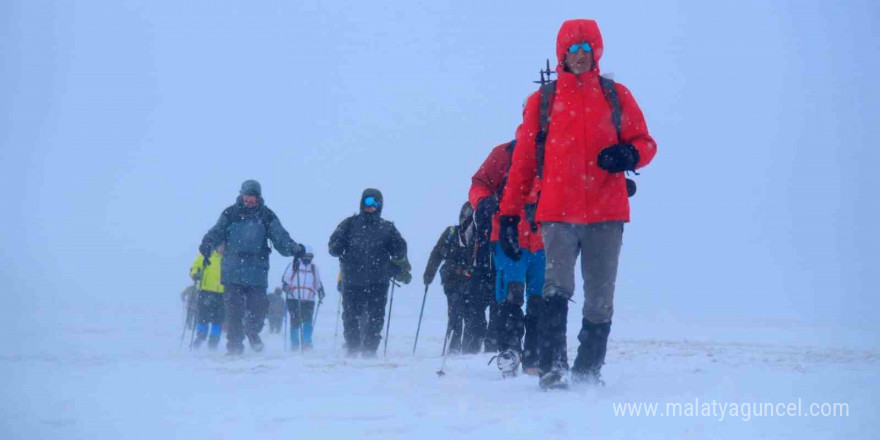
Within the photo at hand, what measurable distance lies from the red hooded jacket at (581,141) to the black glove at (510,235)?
0.41 m

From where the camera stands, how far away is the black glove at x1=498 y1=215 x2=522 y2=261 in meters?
5.32

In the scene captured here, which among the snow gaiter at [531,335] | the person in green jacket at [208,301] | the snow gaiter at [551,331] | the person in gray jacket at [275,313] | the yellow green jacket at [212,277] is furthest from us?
the person in gray jacket at [275,313]

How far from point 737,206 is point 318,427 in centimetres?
17943

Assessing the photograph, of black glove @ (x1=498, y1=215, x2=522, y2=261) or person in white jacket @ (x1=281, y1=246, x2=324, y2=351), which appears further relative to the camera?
person in white jacket @ (x1=281, y1=246, x2=324, y2=351)

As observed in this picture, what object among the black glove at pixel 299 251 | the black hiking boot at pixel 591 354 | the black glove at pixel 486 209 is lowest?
the black hiking boot at pixel 591 354

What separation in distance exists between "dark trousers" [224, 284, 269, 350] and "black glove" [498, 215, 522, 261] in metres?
5.19

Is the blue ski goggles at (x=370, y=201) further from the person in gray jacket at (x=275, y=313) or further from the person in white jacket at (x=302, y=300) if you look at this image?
the person in gray jacket at (x=275, y=313)

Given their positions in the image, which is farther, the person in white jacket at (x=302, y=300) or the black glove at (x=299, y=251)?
the person in white jacket at (x=302, y=300)

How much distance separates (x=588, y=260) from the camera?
16.4ft

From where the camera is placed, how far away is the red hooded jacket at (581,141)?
15.9 ft

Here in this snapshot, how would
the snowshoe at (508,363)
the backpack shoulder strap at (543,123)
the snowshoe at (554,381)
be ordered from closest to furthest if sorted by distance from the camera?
the snowshoe at (554,381) → the backpack shoulder strap at (543,123) → the snowshoe at (508,363)

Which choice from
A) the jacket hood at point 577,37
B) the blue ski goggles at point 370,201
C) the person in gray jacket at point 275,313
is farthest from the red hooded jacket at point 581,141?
the person in gray jacket at point 275,313

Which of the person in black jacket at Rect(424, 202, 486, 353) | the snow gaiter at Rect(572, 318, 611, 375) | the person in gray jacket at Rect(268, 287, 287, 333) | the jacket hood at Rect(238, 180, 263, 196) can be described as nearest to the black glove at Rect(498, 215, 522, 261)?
the snow gaiter at Rect(572, 318, 611, 375)

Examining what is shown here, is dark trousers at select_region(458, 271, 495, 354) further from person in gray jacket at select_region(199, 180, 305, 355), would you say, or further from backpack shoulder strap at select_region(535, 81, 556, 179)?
backpack shoulder strap at select_region(535, 81, 556, 179)
